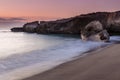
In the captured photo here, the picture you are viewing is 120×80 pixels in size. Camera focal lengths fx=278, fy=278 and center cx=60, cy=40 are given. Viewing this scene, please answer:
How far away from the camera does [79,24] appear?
5978 cm

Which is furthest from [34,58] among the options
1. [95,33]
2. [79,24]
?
[79,24]

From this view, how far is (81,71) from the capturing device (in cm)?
843

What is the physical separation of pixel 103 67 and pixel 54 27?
2345 inches

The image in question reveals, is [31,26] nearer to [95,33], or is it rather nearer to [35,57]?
[95,33]

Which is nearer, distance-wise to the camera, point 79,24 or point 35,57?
point 35,57

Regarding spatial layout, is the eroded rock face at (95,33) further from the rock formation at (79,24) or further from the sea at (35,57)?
the rock formation at (79,24)

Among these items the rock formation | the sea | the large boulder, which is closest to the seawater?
the sea

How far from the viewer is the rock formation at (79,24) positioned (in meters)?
49.7

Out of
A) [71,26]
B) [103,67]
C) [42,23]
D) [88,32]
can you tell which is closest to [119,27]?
[71,26]

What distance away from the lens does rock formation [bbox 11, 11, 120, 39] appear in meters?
49.7

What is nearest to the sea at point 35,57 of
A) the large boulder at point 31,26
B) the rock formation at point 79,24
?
the rock formation at point 79,24

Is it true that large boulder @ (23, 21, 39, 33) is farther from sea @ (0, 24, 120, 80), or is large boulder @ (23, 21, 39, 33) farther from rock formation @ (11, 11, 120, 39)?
sea @ (0, 24, 120, 80)

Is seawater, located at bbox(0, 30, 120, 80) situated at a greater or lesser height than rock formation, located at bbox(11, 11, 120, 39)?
greater

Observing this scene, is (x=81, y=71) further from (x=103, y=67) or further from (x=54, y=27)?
(x=54, y=27)
